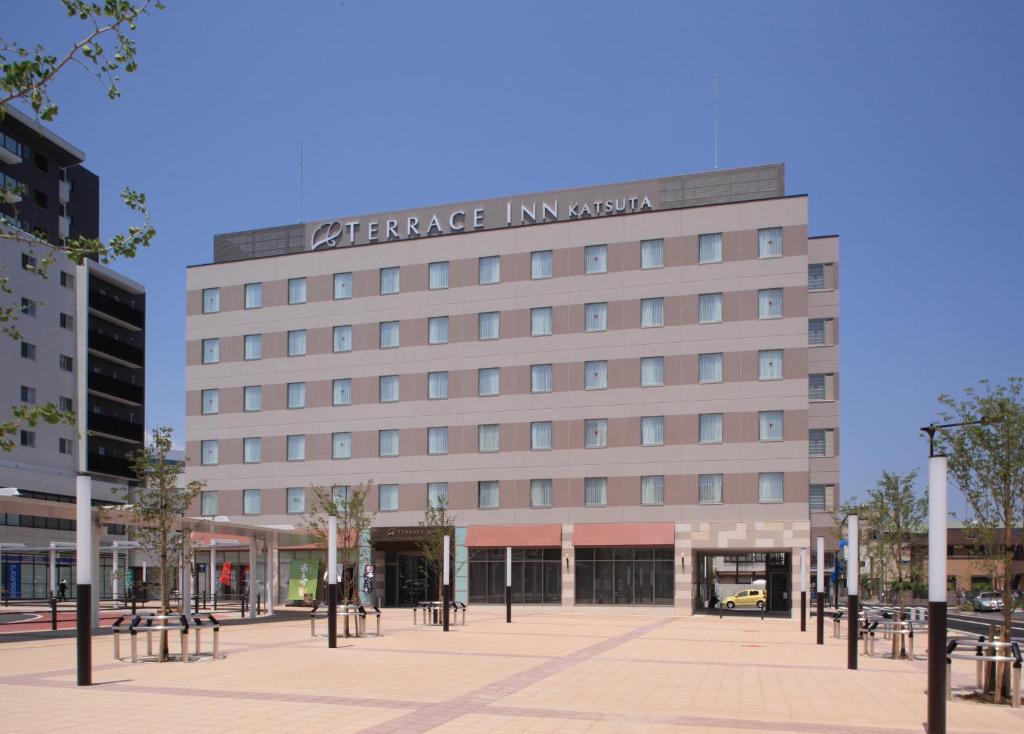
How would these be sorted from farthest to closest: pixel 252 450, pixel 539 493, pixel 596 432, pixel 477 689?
pixel 252 450, pixel 539 493, pixel 596 432, pixel 477 689

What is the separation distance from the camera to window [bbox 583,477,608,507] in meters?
51.9

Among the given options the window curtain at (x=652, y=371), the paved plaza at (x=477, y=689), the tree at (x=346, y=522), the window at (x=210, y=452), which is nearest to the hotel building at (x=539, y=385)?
the window curtain at (x=652, y=371)

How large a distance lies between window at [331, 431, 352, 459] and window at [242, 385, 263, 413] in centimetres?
508

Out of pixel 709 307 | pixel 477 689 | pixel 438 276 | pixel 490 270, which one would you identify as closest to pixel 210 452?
pixel 438 276

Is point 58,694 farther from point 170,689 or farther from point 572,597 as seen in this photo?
point 572,597

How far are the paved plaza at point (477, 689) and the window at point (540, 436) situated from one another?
24.3 meters

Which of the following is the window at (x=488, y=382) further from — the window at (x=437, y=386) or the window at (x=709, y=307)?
the window at (x=709, y=307)

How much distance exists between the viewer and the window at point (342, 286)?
189ft

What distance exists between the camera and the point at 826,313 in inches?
2694

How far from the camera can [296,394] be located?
58125mm

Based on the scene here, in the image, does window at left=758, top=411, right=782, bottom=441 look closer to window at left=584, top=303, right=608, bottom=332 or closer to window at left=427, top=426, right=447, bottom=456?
window at left=584, top=303, right=608, bottom=332

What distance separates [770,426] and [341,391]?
913 inches

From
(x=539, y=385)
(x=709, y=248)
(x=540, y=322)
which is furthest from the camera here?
(x=540, y=322)

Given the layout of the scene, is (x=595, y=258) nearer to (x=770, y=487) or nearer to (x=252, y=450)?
(x=770, y=487)
